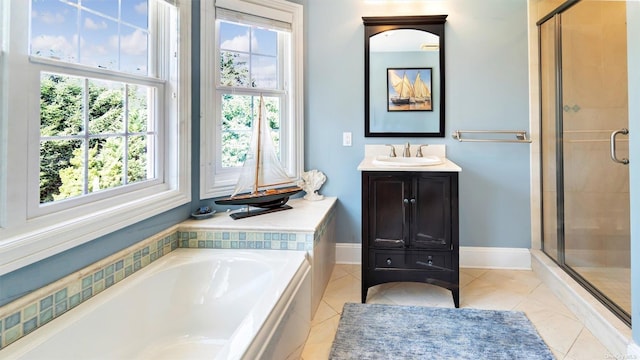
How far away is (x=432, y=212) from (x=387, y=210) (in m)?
0.29

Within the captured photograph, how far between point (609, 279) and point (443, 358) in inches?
47.8

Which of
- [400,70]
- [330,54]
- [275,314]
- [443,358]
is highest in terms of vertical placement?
[330,54]

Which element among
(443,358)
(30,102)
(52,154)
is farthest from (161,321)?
(443,358)

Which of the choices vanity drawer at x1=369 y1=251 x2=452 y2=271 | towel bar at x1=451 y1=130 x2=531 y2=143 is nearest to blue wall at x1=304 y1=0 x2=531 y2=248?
towel bar at x1=451 y1=130 x2=531 y2=143

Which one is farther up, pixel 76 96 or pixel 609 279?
pixel 76 96

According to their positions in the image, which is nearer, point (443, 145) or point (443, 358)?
point (443, 358)

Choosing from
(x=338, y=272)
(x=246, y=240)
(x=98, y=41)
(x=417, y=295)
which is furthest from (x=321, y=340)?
(x=98, y=41)

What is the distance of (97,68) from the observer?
1.63 m

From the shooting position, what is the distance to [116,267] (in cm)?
165

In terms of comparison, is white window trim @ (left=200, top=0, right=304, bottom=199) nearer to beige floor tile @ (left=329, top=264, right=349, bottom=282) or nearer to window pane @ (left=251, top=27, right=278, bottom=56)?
window pane @ (left=251, top=27, right=278, bottom=56)

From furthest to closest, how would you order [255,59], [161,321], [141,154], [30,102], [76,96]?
1. [255,59]
2. [141,154]
3. [161,321]
4. [76,96]
5. [30,102]

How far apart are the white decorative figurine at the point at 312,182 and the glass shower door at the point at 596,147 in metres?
1.82

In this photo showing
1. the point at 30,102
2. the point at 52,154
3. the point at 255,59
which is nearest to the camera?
the point at 30,102

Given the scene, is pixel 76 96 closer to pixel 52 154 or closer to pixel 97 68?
pixel 97 68
